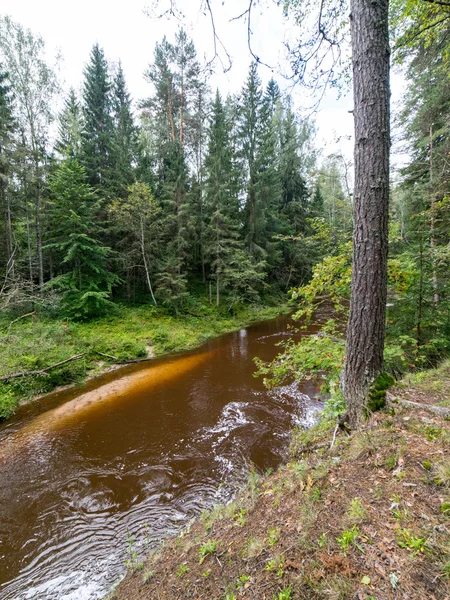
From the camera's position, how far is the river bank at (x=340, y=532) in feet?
4.39

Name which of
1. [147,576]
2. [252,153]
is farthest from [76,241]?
[147,576]

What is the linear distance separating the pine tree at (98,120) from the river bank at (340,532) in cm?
1794

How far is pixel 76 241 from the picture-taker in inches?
521

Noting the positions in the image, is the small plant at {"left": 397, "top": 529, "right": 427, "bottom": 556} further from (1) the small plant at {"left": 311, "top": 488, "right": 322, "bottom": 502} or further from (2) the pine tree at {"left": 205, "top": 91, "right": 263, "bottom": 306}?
(2) the pine tree at {"left": 205, "top": 91, "right": 263, "bottom": 306}

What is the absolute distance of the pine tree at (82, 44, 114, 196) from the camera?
16500 mm

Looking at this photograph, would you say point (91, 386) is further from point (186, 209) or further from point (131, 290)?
point (186, 209)

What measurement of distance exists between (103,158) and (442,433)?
20.3 meters

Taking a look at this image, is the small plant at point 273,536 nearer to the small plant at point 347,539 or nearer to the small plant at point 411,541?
the small plant at point 347,539

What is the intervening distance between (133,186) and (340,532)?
15.9 meters

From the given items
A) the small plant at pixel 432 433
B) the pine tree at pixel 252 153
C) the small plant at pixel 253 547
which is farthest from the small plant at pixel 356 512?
the pine tree at pixel 252 153

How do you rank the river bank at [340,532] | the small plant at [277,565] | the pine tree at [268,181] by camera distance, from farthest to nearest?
1. the pine tree at [268,181]
2. the small plant at [277,565]
3. the river bank at [340,532]

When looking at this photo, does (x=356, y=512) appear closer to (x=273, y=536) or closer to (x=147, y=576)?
(x=273, y=536)

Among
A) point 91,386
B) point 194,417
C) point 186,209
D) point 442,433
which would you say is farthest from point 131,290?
point 442,433

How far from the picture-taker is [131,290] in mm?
17438
